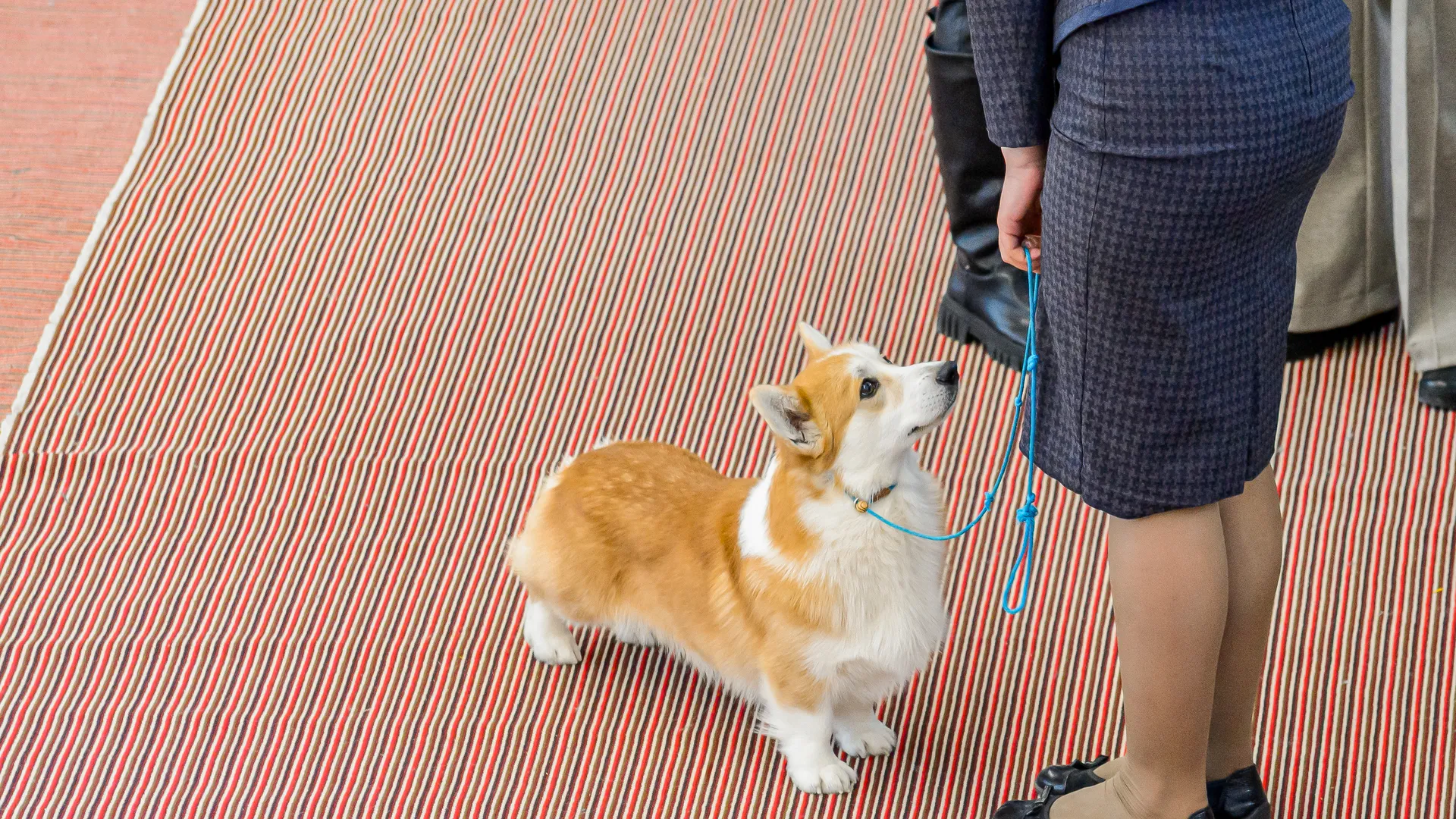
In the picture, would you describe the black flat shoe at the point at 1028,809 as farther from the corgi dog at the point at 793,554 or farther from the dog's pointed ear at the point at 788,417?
the dog's pointed ear at the point at 788,417

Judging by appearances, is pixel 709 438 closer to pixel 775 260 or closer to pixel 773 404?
pixel 775 260

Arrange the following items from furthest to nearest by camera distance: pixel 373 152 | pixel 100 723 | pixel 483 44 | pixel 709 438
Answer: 1. pixel 483 44
2. pixel 373 152
3. pixel 709 438
4. pixel 100 723

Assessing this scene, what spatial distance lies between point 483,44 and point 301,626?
4.31 ft

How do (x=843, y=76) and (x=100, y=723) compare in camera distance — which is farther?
Answer: (x=843, y=76)

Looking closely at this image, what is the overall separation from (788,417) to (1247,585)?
48cm

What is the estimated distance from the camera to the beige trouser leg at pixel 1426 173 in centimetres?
171

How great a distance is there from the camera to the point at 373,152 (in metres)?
2.43

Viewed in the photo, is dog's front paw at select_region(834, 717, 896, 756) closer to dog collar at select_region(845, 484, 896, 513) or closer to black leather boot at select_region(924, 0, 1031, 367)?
dog collar at select_region(845, 484, 896, 513)

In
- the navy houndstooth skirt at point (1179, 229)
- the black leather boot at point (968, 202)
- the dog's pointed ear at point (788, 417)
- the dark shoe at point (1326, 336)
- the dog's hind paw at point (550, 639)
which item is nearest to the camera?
the navy houndstooth skirt at point (1179, 229)

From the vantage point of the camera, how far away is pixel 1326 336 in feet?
6.59

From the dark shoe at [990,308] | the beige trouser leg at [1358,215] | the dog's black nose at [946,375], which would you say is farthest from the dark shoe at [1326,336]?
the dog's black nose at [946,375]

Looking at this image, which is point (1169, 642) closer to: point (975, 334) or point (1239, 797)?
point (1239, 797)

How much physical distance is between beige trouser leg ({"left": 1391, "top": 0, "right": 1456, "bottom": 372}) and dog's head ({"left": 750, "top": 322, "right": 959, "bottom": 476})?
82cm

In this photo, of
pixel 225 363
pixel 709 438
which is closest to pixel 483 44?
pixel 225 363
